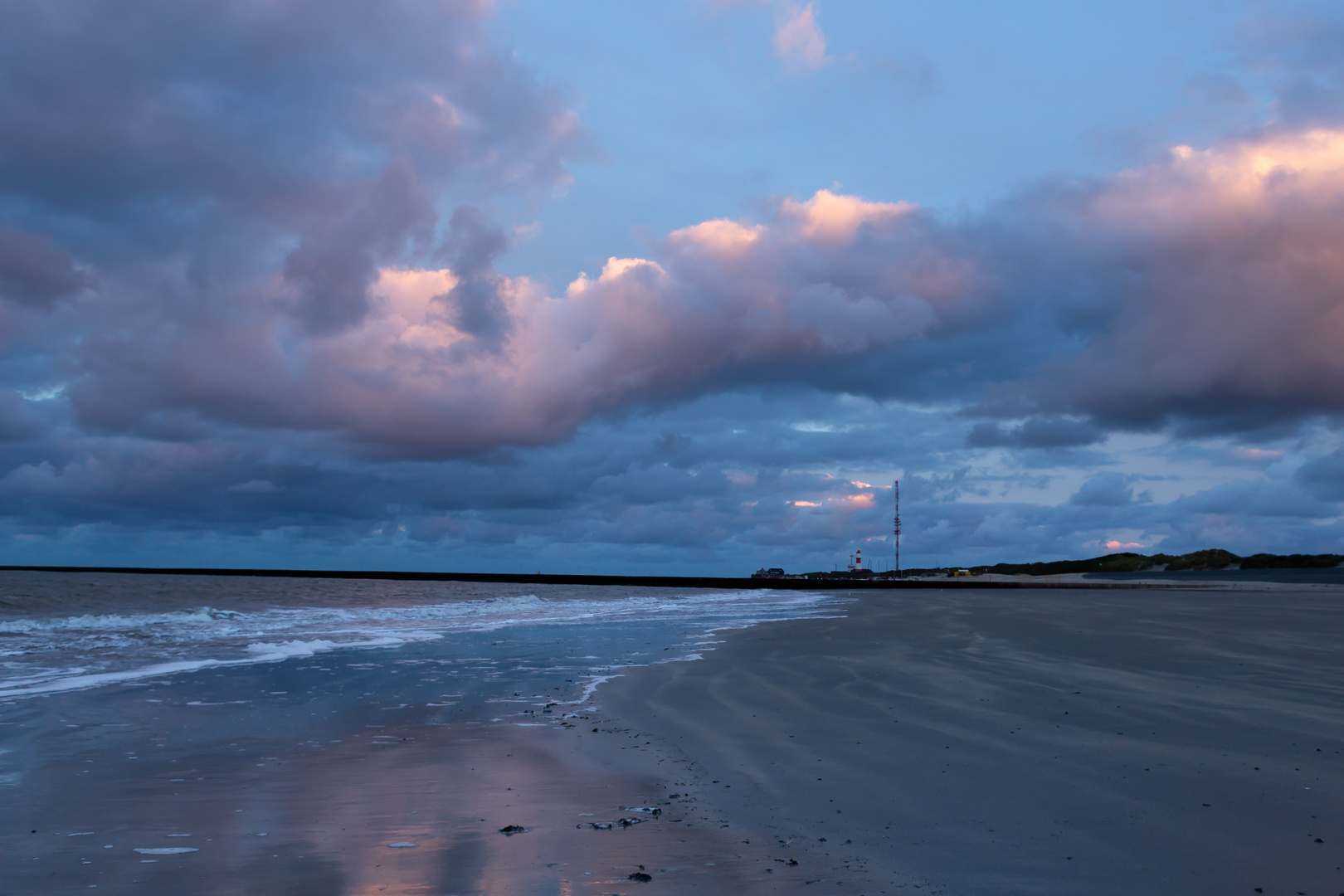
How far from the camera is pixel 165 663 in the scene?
1647cm

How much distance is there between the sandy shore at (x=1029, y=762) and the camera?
4.51 metres

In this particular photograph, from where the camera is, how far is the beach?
4566mm

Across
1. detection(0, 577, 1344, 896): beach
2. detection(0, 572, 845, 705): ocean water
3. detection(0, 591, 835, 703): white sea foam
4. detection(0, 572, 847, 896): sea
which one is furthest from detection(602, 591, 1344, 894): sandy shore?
detection(0, 591, 835, 703): white sea foam

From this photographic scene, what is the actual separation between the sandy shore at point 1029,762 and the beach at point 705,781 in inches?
1.2

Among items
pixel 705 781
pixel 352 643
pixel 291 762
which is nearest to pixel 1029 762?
pixel 705 781

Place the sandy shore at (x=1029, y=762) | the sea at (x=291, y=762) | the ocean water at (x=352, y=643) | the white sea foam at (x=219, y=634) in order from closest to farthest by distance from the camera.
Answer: the sandy shore at (x=1029, y=762), the sea at (x=291, y=762), the ocean water at (x=352, y=643), the white sea foam at (x=219, y=634)

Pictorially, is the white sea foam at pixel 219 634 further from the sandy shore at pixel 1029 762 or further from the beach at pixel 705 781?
the sandy shore at pixel 1029 762

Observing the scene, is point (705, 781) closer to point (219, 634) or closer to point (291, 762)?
point (291, 762)

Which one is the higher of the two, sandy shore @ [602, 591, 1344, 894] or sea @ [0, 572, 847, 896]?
sandy shore @ [602, 591, 1344, 894]

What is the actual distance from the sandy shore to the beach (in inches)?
1.2

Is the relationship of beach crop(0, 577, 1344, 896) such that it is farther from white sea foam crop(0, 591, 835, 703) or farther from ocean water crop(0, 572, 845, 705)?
white sea foam crop(0, 591, 835, 703)

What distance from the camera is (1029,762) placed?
667 centimetres

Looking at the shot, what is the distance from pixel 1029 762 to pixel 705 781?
9.09 ft

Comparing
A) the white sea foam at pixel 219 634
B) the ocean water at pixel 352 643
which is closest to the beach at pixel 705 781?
the ocean water at pixel 352 643
